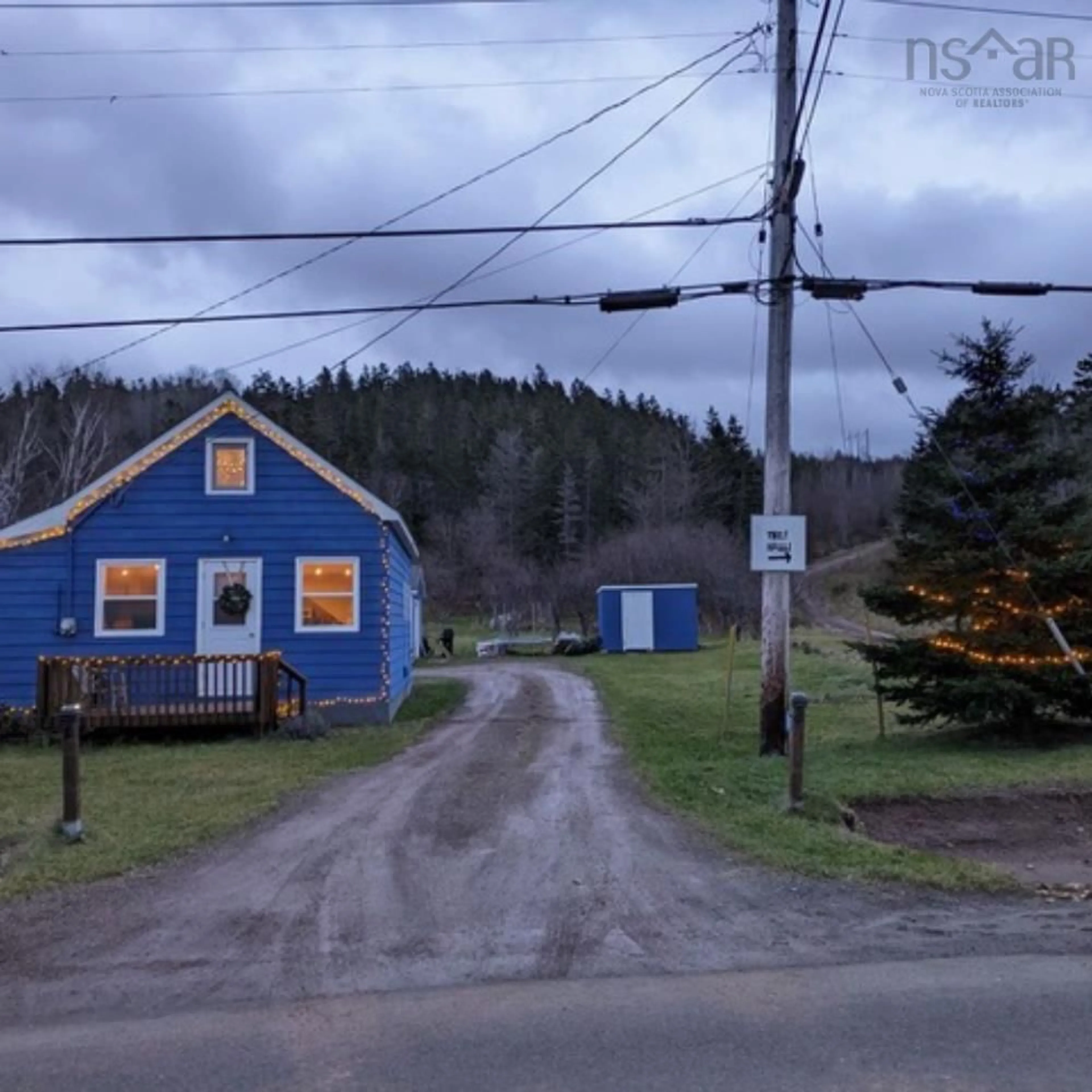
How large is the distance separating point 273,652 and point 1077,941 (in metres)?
12.3

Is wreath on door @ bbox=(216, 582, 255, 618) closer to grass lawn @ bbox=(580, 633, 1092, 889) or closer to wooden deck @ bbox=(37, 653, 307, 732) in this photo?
wooden deck @ bbox=(37, 653, 307, 732)

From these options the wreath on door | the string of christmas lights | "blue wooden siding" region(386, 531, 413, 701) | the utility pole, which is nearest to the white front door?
the wreath on door

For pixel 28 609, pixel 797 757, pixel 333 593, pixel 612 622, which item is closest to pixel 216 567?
pixel 333 593

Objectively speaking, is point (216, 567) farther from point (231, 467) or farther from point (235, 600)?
point (231, 467)

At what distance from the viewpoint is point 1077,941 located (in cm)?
562

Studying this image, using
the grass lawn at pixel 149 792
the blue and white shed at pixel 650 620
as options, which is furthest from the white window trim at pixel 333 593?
the blue and white shed at pixel 650 620

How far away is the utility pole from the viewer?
11.3 metres

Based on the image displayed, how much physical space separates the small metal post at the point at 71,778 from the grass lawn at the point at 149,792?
4.2 inches

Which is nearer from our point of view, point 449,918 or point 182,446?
point 449,918

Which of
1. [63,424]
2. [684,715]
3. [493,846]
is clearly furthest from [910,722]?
[63,424]

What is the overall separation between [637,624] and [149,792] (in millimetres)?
29192

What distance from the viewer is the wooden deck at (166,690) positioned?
48.8 ft

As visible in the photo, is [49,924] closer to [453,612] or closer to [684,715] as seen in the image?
[684,715]

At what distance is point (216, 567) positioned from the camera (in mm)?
16609
